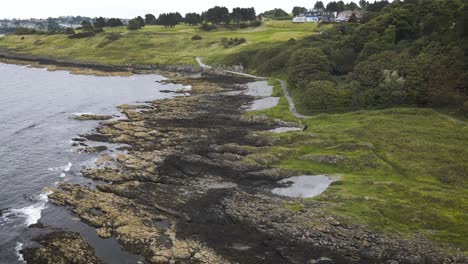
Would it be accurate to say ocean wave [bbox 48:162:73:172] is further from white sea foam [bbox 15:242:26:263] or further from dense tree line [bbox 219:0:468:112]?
dense tree line [bbox 219:0:468:112]

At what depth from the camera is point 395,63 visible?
8975 centimetres

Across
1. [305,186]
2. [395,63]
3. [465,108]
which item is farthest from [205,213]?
[395,63]

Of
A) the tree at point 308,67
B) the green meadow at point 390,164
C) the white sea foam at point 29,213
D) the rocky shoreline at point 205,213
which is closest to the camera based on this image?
the rocky shoreline at point 205,213

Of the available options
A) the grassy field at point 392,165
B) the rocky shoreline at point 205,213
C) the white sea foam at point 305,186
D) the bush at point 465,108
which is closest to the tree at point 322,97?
the grassy field at point 392,165

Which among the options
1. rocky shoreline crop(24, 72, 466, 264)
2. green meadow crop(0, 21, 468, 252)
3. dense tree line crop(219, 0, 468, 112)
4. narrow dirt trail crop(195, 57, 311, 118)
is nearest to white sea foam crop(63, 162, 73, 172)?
rocky shoreline crop(24, 72, 466, 264)

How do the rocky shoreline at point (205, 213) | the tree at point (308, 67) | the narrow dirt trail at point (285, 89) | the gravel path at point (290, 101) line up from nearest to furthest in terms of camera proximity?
the rocky shoreline at point (205, 213) → the gravel path at point (290, 101) → the narrow dirt trail at point (285, 89) → the tree at point (308, 67)

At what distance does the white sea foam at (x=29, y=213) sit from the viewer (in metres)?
45.5

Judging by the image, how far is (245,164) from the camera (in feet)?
195

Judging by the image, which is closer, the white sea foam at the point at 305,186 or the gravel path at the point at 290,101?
the white sea foam at the point at 305,186

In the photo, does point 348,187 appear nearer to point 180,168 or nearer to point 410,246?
point 410,246

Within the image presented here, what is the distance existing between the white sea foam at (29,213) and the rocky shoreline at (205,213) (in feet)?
4.35

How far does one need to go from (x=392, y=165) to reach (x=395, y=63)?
126 feet

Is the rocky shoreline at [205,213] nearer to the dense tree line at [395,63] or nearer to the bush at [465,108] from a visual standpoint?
the dense tree line at [395,63]

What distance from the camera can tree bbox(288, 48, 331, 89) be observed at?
103 meters
